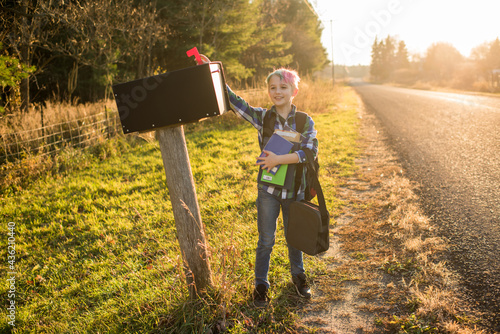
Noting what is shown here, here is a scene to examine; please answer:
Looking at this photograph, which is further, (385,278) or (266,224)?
(385,278)

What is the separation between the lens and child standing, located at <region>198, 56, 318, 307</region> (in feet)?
7.33

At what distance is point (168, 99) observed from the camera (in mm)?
1879

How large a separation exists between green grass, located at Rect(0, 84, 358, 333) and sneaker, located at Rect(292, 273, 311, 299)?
73 millimetres

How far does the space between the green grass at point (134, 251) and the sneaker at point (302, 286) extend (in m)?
0.07

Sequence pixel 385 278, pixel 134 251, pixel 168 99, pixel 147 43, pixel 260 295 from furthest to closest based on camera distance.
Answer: pixel 147 43, pixel 134 251, pixel 385 278, pixel 260 295, pixel 168 99

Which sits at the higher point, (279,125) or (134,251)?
(279,125)

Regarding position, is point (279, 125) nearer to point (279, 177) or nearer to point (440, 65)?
point (279, 177)

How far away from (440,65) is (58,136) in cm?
6965

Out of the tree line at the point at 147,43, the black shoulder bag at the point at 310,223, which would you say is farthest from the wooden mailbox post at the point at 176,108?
the tree line at the point at 147,43

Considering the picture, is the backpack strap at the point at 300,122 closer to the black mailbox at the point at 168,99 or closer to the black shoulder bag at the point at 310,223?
the black shoulder bag at the point at 310,223

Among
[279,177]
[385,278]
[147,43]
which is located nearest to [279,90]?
[279,177]

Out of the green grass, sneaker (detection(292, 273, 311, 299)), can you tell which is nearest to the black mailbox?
the green grass

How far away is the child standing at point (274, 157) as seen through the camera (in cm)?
223

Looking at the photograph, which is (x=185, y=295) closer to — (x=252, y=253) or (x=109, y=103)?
(x=252, y=253)
